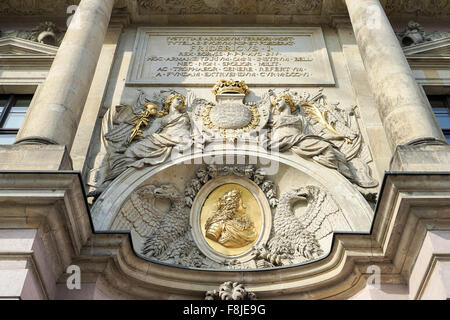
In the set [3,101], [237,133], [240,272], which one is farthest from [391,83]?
[3,101]

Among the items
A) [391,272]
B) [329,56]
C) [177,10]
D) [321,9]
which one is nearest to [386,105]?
[391,272]

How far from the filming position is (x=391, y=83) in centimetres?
766

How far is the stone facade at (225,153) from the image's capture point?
18.9 ft

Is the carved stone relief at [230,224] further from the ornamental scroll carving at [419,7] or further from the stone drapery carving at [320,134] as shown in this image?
the ornamental scroll carving at [419,7]

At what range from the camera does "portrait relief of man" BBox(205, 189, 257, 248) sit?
7.79 metres

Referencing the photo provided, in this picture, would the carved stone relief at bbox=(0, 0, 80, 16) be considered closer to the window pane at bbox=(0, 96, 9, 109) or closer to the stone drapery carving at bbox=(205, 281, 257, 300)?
the window pane at bbox=(0, 96, 9, 109)

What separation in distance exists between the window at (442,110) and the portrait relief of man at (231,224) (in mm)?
4550

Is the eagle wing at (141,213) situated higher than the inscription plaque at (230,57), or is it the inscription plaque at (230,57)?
the inscription plaque at (230,57)

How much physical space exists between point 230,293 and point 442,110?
21.2 feet

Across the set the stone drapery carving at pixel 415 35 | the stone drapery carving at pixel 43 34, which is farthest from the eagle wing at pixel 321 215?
the stone drapery carving at pixel 43 34

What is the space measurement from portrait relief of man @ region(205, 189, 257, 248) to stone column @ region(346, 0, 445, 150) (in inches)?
107

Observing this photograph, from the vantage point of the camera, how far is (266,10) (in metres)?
11.7

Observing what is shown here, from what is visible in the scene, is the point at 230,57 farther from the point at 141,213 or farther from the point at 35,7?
the point at 35,7

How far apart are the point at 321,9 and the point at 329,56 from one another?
1614 millimetres
